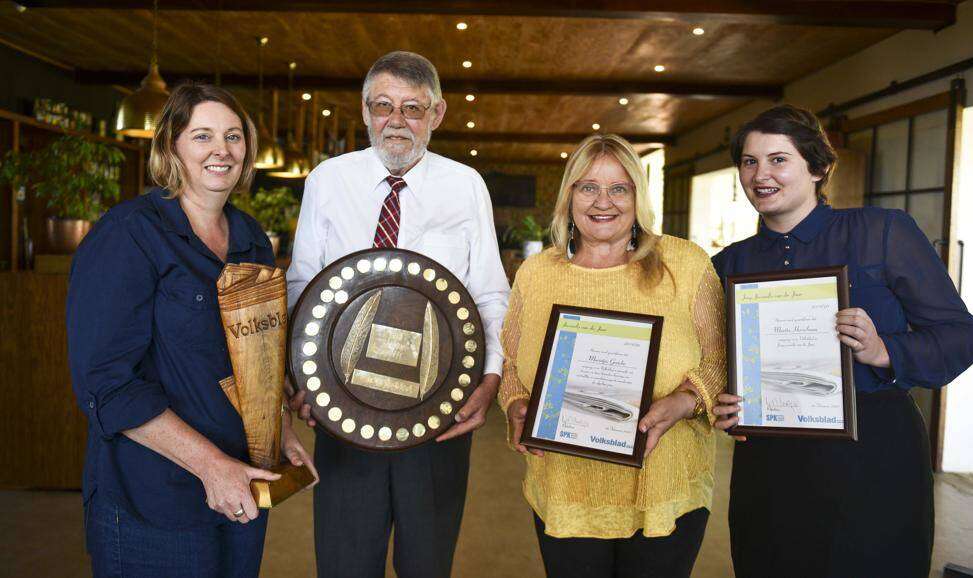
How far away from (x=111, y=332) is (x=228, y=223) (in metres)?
0.37

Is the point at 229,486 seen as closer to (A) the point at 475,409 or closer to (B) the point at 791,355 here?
(A) the point at 475,409

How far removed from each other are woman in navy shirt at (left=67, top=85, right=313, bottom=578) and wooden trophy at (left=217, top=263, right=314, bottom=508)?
5 centimetres

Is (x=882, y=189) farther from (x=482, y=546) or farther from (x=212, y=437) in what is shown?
(x=212, y=437)

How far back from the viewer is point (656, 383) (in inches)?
61.6

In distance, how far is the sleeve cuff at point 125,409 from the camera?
128 centimetres

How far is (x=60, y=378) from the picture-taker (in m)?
3.53

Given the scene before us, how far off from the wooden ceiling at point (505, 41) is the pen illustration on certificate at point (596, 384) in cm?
405

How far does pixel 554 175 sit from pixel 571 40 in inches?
404

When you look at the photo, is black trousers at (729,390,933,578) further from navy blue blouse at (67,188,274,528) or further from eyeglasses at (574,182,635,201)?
navy blue blouse at (67,188,274,528)

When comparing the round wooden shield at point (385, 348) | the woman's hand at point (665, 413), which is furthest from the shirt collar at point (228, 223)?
the woman's hand at point (665, 413)

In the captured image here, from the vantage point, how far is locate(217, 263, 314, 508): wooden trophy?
126 cm

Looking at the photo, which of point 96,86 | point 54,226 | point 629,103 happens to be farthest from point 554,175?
point 54,226

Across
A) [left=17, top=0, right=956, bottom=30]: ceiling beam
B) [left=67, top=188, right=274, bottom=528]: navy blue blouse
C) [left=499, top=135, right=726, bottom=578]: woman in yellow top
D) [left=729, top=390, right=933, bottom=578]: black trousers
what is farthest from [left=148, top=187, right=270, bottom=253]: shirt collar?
[left=17, top=0, right=956, bottom=30]: ceiling beam

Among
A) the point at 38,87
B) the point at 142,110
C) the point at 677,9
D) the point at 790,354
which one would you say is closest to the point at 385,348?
the point at 790,354
